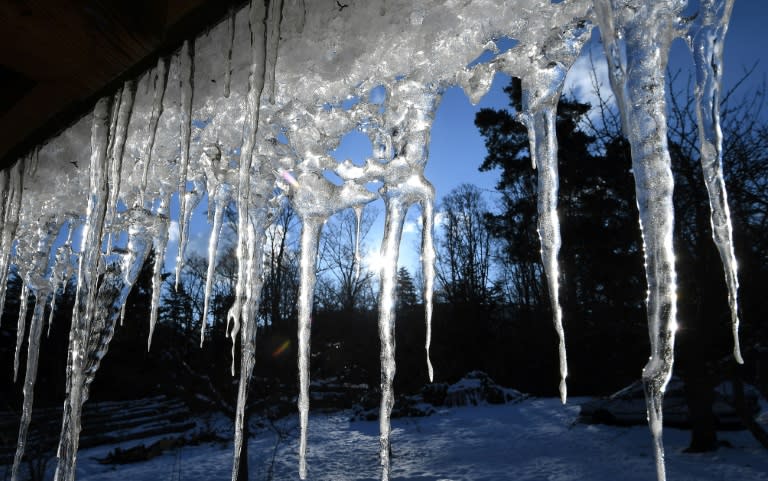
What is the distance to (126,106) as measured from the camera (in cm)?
156

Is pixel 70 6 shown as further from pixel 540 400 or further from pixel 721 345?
pixel 540 400

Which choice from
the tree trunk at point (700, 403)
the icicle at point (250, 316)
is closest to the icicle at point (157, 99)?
the icicle at point (250, 316)

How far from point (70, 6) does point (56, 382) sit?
1236cm

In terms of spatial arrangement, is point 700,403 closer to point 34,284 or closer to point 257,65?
point 257,65

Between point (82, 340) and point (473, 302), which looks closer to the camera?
point (82, 340)

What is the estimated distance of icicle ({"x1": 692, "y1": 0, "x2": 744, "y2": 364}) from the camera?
99 cm

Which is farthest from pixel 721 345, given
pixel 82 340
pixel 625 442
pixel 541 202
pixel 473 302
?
pixel 473 302

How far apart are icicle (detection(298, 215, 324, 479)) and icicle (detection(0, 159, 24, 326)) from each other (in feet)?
4.61

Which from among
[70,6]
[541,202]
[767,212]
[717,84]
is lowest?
[541,202]

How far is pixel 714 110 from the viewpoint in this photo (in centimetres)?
105

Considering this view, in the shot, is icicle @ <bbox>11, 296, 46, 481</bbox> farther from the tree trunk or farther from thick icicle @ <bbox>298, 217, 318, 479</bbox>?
the tree trunk

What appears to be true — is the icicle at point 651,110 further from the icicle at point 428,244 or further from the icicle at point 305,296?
the icicle at point 305,296

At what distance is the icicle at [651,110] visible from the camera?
0.97 m

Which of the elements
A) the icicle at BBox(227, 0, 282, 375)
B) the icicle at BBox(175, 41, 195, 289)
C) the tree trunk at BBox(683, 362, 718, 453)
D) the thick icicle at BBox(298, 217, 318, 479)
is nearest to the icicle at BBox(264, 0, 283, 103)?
the icicle at BBox(227, 0, 282, 375)
